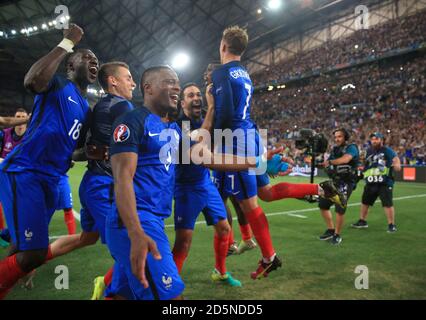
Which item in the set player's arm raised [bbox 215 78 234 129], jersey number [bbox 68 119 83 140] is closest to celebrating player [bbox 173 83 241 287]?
player's arm raised [bbox 215 78 234 129]

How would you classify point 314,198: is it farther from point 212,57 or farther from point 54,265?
point 212,57

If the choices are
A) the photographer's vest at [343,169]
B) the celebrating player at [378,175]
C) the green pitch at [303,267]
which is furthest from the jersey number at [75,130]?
the celebrating player at [378,175]

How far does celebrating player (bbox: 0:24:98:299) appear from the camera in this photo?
8.84ft

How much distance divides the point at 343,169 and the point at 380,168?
157 centimetres

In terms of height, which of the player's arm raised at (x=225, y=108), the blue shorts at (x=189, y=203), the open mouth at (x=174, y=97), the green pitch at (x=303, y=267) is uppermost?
the player's arm raised at (x=225, y=108)

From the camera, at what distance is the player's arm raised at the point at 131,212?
1846 millimetres

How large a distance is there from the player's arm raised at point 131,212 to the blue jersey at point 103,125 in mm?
1266

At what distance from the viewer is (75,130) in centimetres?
306

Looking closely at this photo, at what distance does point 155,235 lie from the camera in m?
2.06

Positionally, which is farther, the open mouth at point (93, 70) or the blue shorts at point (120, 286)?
the open mouth at point (93, 70)

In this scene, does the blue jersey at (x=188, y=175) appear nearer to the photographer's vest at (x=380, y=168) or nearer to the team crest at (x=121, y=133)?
the team crest at (x=121, y=133)

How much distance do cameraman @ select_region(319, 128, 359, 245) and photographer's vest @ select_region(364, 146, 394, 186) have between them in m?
1.05

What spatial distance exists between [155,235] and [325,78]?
35.9 m

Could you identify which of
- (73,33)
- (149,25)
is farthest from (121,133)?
(149,25)
